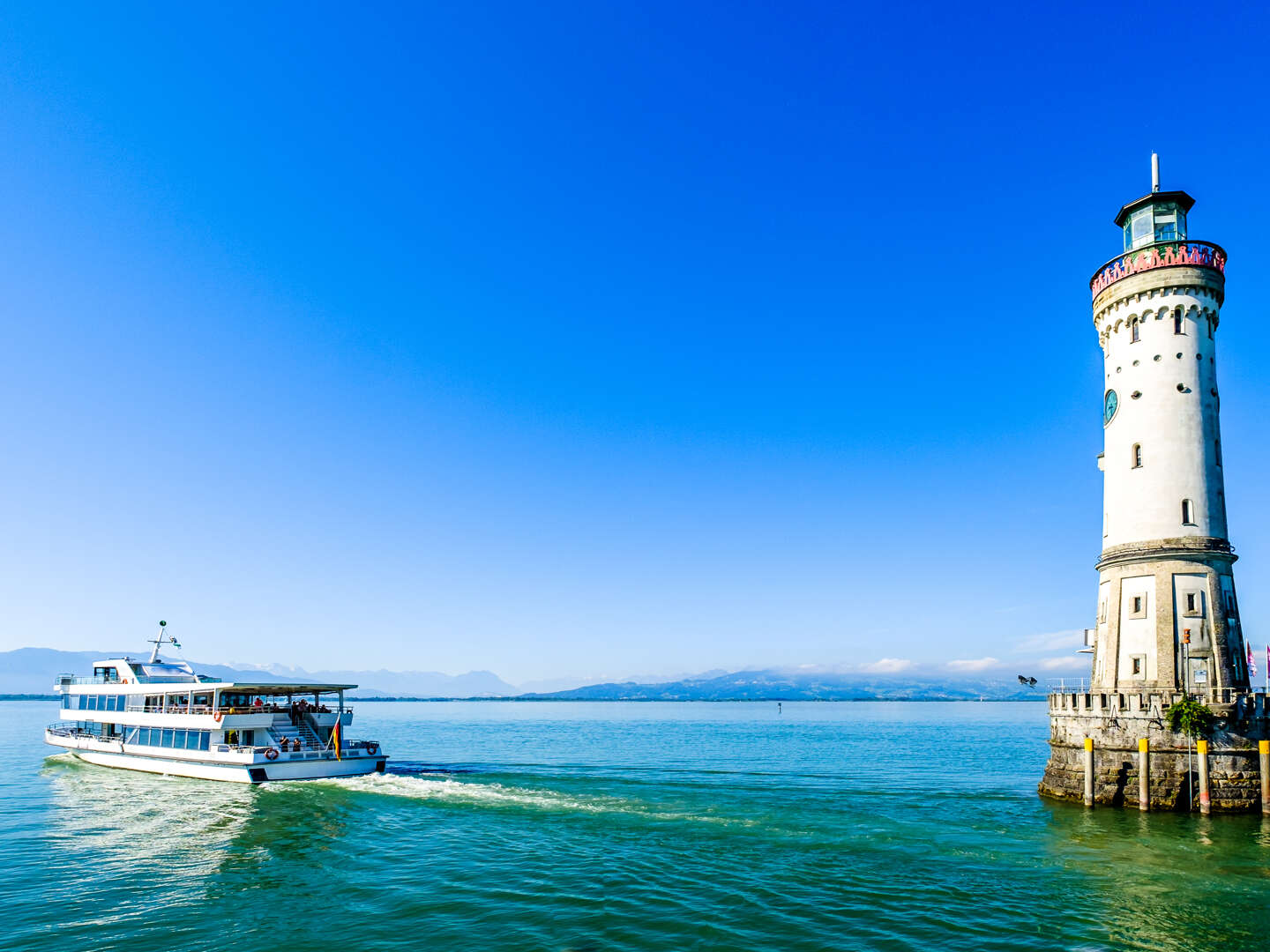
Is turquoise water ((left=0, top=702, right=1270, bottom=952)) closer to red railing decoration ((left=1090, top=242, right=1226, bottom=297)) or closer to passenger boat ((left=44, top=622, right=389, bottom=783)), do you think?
passenger boat ((left=44, top=622, right=389, bottom=783))

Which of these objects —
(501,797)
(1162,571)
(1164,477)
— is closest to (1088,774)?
(1162,571)

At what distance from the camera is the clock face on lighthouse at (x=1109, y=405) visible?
47344 mm

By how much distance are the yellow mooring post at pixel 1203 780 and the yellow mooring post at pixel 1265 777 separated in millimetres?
2385

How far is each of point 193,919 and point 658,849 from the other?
18952mm

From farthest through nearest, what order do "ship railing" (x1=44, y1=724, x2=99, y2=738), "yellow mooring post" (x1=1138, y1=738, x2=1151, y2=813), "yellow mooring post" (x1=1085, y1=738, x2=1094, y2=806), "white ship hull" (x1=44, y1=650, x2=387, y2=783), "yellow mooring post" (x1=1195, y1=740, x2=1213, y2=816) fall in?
"ship railing" (x1=44, y1=724, x2=99, y2=738), "white ship hull" (x1=44, y1=650, x2=387, y2=783), "yellow mooring post" (x1=1085, y1=738, x2=1094, y2=806), "yellow mooring post" (x1=1138, y1=738, x2=1151, y2=813), "yellow mooring post" (x1=1195, y1=740, x2=1213, y2=816)

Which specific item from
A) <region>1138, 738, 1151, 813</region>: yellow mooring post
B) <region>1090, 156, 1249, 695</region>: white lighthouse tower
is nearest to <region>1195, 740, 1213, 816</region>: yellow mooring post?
<region>1138, 738, 1151, 813</region>: yellow mooring post

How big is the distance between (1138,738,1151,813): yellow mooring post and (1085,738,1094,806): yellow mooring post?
2.18 m

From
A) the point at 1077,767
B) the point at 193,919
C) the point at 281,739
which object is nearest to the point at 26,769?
the point at 281,739

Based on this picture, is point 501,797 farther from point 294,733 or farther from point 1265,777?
point 1265,777

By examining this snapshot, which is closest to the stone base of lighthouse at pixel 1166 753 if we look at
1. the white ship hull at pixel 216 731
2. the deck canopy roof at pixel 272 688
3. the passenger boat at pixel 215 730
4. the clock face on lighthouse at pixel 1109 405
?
the clock face on lighthouse at pixel 1109 405

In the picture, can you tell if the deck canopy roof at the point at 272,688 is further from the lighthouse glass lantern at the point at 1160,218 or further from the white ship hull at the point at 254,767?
the lighthouse glass lantern at the point at 1160,218

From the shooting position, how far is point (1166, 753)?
4103cm

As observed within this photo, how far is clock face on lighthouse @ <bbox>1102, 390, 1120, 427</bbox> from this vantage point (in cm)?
4734

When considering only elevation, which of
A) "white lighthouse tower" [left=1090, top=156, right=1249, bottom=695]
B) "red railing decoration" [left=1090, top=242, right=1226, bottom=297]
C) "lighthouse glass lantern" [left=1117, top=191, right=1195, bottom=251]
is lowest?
"white lighthouse tower" [left=1090, top=156, right=1249, bottom=695]
